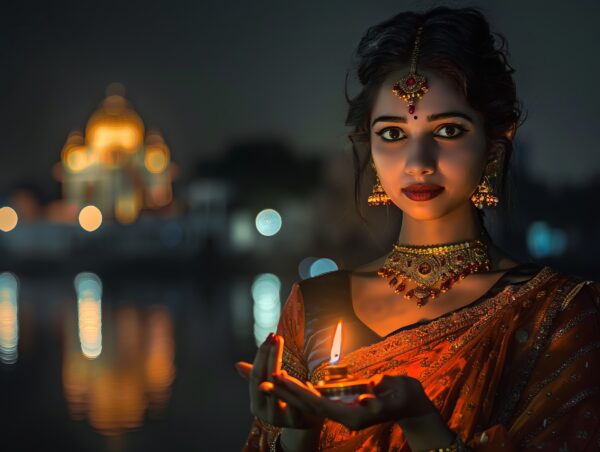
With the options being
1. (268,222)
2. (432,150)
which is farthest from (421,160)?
(268,222)

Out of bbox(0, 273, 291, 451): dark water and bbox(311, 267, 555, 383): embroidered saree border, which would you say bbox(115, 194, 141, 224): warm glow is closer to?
bbox(0, 273, 291, 451): dark water

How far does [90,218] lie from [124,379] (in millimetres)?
57363

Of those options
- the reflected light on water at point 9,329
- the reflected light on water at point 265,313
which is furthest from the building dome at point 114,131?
the reflected light on water at point 265,313

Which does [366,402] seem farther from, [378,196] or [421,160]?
[378,196]

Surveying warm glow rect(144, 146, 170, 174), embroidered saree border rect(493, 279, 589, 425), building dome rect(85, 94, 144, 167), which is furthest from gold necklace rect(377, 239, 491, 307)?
warm glow rect(144, 146, 170, 174)

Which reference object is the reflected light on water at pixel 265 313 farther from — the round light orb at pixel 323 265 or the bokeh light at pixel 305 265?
the round light orb at pixel 323 265

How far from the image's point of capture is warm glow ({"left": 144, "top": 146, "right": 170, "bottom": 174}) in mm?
68438

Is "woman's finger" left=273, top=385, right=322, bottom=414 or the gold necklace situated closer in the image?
"woman's finger" left=273, top=385, right=322, bottom=414

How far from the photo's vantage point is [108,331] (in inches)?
789

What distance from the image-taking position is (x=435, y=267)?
7.92ft

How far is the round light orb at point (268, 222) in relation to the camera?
2327 inches

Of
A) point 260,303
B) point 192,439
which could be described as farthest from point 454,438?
point 260,303

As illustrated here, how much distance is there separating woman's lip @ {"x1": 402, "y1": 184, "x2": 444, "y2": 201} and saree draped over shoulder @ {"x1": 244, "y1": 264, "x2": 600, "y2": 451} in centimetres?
25

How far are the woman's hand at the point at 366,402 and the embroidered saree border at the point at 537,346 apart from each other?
0.91ft
